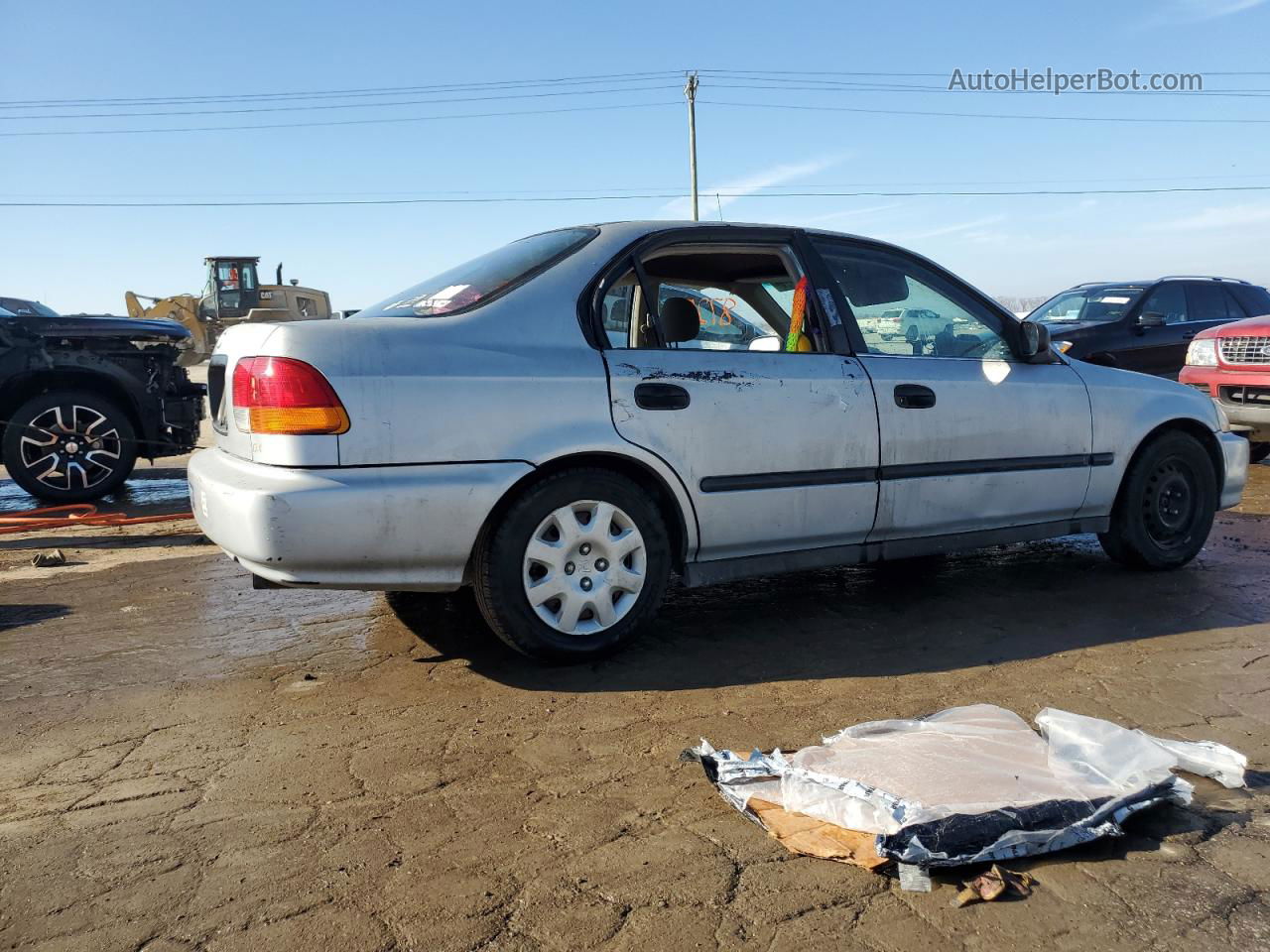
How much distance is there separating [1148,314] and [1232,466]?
5987 mm

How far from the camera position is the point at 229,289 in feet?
94.9

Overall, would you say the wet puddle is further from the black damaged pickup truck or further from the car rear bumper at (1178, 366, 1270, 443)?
the car rear bumper at (1178, 366, 1270, 443)

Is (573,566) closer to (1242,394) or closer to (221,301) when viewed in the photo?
(1242,394)

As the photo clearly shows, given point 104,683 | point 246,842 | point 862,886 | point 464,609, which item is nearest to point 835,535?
point 464,609

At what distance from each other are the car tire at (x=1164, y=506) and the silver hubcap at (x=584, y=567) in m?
2.70

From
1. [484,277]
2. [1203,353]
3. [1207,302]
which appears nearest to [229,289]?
[1207,302]

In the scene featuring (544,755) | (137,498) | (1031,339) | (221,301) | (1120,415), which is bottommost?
(544,755)

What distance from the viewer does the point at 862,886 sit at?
2.30 metres

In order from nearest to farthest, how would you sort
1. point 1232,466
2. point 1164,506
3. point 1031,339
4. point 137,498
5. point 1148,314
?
point 1031,339 < point 1164,506 < point 1232,466 < point 137,498 < point 1148,314

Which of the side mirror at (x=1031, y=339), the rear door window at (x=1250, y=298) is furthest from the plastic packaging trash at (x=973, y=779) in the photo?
the rear door window at (x=1250, y=298)

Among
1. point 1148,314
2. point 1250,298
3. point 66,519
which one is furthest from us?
point 1250,298

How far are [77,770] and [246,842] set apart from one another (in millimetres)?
774

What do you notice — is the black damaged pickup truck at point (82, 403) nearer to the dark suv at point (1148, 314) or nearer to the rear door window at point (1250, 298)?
the dark suv at point (1148, 314)

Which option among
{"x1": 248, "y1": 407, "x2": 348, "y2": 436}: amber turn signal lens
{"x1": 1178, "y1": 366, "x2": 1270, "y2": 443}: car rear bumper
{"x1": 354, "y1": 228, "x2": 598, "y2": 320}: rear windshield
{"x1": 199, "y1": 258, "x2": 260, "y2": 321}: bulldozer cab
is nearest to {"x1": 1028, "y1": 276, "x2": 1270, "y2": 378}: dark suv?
{"x1": 1178, "y1": 366, "x2": 1270, "y2": 443}: car rear bumper
